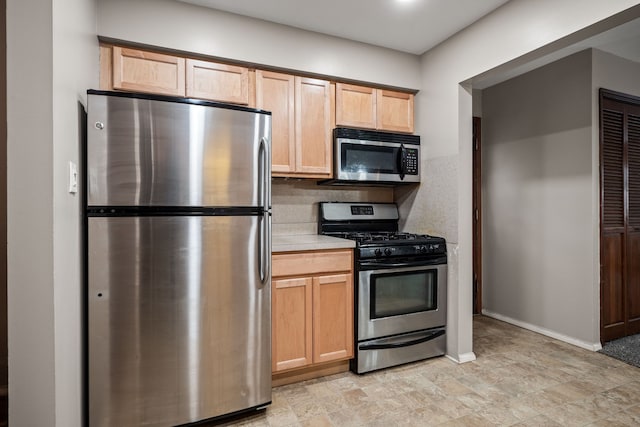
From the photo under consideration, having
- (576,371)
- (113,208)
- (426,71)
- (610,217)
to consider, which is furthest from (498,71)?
(113,208)

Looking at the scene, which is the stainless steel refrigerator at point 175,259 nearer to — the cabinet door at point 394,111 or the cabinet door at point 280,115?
the cabinet door at point 280,115

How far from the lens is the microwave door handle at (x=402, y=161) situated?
2887mm

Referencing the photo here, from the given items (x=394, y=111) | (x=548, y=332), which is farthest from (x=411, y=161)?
(x=548, y=332)

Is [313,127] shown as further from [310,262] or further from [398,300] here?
[398,300]

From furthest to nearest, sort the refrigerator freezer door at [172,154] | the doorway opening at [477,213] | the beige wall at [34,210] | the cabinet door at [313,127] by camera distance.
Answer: the doorway opening at [477,213], the cabinet door at [313,127], the refrigerator freezer door at [172,154], the beige wall at [34,210]

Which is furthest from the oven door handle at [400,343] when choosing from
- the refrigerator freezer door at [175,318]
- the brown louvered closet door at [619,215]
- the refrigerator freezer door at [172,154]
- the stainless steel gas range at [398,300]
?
the brown louvered closet door at [619,215]

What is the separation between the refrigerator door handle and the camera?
6.24 feet

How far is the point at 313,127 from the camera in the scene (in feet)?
8.74

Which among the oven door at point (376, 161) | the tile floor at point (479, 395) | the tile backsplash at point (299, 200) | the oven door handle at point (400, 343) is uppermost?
the oven door at point (376, 161)

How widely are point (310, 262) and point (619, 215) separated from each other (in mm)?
2832

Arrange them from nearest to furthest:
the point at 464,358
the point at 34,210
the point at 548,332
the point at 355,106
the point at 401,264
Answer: the point at 34,210 < the point at 401,264 < the point at 464,358 < the point at 355,106 < the point at 548,332

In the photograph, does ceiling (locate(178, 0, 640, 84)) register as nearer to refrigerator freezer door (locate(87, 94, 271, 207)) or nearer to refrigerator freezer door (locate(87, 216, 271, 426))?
refrigerator freezer door (locate(87, 94, 271, 207))

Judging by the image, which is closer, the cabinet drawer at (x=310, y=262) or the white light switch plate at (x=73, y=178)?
the white light switch plate at (x=73, y=178)

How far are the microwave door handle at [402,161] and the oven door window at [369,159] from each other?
19mm
